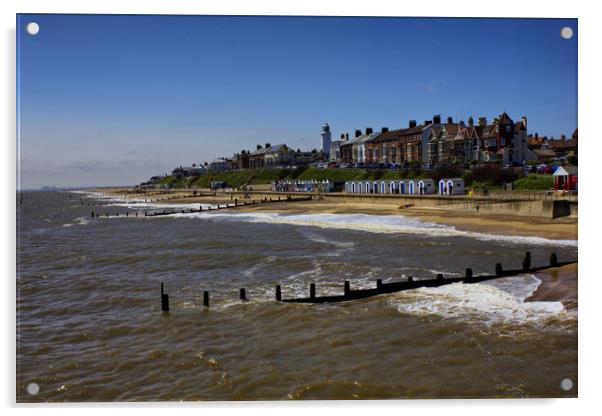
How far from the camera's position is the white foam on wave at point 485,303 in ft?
36.9

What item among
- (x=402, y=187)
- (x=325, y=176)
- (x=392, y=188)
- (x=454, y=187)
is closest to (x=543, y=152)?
(x=392, y=188)

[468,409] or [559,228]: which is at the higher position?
[559,228]

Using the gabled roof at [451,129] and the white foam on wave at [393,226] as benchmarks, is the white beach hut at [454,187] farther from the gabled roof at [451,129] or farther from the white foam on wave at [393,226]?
the gabled roof at [451,129]

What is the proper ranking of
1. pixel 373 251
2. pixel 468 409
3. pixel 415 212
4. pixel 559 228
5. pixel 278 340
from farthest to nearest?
pixel 415 212 < pixel 559 228 < pixel 373 251 < pixel 278 340 < pixel 468 409

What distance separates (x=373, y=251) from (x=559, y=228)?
10010 millimetres

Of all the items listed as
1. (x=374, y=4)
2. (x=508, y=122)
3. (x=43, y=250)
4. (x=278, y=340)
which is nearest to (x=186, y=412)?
(x=278, y=340)

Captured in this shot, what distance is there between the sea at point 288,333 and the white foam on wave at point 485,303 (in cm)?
4

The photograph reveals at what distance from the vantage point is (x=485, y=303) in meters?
12.6

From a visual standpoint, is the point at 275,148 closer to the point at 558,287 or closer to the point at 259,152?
the point at 259,152

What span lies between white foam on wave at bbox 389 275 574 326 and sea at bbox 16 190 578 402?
0.14 ft

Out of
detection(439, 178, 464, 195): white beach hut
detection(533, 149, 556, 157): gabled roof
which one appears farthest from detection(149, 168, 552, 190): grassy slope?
detection(533, 149, 556, 157): gabled roof

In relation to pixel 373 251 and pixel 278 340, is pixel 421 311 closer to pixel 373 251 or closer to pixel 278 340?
pixel 278 340

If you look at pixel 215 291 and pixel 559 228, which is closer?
pixel 215 291
